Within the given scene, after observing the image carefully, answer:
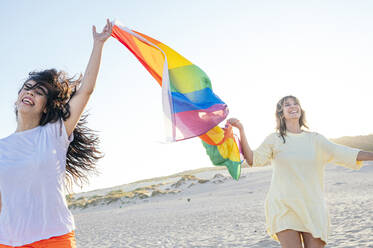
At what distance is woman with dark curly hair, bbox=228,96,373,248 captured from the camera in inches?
152

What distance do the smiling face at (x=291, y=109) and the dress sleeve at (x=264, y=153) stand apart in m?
0.37

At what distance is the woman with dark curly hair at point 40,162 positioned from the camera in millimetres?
2553

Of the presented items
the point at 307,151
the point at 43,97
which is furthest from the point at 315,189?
the point at 43,97

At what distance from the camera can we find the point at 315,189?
3980mm

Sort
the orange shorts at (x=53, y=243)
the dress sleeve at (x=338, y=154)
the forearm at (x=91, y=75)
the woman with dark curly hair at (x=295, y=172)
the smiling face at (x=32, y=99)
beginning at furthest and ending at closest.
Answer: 1. the dress sleeve at (x=338, y=154)
2. the woman with dark curly hair at (x=295, y=172)
3. the forearm at (x=91, y=75)
4. the smiling face at (x=32, y=99)
5. the orange shorts at (x=53, y=243)

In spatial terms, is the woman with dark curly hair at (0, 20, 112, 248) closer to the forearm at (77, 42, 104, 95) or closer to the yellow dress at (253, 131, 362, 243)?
the forearm at (77, 42, 104, 95)

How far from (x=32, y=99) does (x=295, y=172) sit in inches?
107

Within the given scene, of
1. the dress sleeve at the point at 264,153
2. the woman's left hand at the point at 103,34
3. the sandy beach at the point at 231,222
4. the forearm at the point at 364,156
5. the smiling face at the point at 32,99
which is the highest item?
the woman's left hand at the point at 103,34

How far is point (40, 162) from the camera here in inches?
102

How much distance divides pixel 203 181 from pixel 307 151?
949 inches

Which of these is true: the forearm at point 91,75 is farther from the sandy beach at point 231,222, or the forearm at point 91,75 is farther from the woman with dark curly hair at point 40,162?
the sandy beach at point 231,222

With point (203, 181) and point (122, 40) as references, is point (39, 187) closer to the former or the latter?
point (122, 40)

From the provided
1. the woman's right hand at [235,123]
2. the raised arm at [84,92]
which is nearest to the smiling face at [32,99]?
the raised arm at [84,92]

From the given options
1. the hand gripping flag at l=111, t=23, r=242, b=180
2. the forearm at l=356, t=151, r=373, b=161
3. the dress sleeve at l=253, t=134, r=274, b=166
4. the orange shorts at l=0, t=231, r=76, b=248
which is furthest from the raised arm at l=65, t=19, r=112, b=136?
the forearm at l=356, t=151, r=373, b=161
